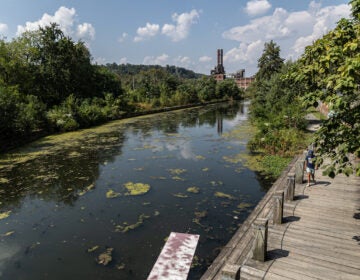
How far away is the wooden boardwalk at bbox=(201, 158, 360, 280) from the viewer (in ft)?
15.9

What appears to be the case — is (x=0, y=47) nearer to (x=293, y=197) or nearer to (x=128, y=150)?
(x=128, y=150)

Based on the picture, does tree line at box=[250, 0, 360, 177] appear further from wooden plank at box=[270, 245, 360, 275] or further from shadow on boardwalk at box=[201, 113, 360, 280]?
wooden plank at box=[270, 245, 360, 275]

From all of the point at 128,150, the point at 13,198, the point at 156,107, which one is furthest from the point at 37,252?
the point at 156,107

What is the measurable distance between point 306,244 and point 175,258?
9.67 ft

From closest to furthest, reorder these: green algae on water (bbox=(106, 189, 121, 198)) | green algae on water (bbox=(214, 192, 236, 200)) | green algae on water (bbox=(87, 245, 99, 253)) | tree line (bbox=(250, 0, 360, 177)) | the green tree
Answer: tree line (bbox=(250, 0, 360, 177)) → green algae on water (bbox=(87, 245, 99, 253)) → green algae on water (bbox=(214, 192, 236, 200)) → green algae on water (bbox=(106, 189, 121, 198)) → the green tree

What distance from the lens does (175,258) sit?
6.50m

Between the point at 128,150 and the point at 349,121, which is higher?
the point at 349,121

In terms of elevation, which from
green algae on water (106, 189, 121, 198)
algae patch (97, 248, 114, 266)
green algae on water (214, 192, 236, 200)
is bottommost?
algae patch (97, 248, 114, 266)

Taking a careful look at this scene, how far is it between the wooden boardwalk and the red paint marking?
103cm

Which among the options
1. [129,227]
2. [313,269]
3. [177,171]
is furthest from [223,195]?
[313,269]

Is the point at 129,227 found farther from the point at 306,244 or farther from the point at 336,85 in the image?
the point at 336,85

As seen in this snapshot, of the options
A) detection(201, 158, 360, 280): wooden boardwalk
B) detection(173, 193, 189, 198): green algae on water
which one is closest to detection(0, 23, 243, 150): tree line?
detection(173, 193, 189, 198): green algae on water

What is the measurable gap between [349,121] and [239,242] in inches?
136

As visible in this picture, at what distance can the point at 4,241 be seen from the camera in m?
7.66
